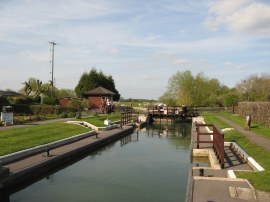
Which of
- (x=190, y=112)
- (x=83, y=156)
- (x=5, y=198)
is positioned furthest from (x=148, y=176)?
(x=190, y=112)

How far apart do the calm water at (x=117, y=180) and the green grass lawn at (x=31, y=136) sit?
2.31 metres

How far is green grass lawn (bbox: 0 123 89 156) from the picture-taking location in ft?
48.5

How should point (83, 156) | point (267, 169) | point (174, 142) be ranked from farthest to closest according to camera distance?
point (174, 142) < point (83, 156) < point (267, 169)

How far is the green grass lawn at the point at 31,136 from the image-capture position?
14773 mm

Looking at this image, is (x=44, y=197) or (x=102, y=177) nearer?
(x=44, y=197)

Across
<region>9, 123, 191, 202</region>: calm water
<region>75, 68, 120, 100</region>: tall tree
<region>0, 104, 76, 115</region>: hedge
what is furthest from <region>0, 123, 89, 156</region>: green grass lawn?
<region>75, 68, 120, 100</region>: tall tree

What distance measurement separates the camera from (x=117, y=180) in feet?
43.4

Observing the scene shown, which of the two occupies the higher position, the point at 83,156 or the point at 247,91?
the point at 247,91

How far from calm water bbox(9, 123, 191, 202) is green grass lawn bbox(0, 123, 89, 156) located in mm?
2314

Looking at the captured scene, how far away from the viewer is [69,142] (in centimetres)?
1878

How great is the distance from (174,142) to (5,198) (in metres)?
17.3

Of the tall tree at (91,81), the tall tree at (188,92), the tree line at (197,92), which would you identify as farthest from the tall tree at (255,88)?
the tall tree at (91,81)

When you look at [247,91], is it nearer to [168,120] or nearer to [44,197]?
[168,120]

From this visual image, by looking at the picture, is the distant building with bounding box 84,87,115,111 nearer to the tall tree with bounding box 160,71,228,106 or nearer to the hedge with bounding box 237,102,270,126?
the tall tree with bounding box 160,71,228,106
